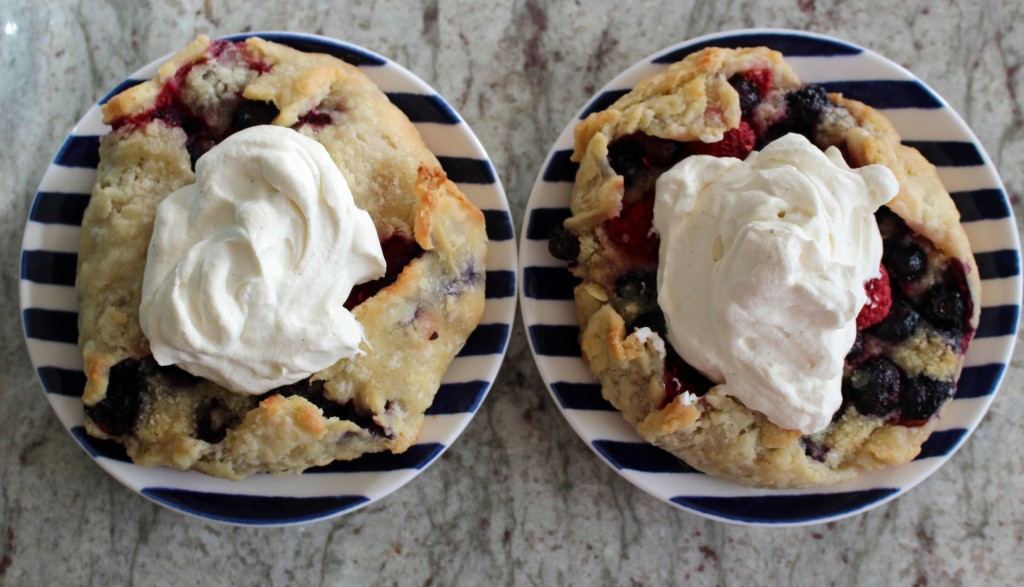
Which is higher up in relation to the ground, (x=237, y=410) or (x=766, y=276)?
(x=766, y=276)

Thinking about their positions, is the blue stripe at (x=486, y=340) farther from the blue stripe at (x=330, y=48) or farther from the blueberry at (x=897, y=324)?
the blueberry at (x=897, y=324)

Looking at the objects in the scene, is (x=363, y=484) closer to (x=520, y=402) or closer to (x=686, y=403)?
(x=520, y=402)

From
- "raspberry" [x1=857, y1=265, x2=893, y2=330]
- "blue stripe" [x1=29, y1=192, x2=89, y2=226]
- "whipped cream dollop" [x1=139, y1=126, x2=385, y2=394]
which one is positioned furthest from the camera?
"blue stripe" [x1=29, y1=192, x2=89, y2=226]

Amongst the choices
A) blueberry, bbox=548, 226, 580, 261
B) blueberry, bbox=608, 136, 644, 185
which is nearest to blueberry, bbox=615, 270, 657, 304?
blueberry, bbox=548, 226, 580, 261

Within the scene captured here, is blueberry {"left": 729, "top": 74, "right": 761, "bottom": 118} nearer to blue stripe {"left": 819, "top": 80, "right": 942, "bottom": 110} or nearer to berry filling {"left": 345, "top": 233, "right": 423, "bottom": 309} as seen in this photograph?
blue stripe {"left": 819, "top": 80, "right": 942, "bottom": 110}

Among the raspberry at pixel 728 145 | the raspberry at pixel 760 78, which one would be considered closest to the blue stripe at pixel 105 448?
the raspberry at pixel 728 145

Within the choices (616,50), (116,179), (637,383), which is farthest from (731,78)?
(116,179)

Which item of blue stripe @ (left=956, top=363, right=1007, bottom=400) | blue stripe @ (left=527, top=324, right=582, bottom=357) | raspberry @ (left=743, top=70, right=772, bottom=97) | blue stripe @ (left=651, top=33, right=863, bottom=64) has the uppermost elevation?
blue stripe @ (left=651, top=33, right=863, bottom=64)
